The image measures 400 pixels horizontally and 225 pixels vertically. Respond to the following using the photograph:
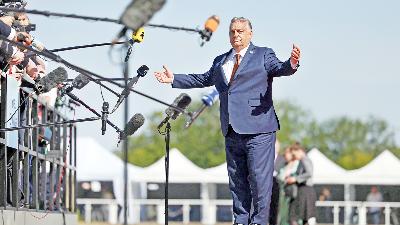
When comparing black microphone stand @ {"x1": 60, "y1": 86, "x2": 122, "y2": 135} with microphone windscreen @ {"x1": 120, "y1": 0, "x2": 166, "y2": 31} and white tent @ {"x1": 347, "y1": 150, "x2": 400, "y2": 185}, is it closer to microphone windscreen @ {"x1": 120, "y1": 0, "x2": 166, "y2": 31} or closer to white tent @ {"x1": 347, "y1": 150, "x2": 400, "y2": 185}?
microphone windscreen @ {"x1": 120, "y1": 0, "x2": 166, "y2": 31}

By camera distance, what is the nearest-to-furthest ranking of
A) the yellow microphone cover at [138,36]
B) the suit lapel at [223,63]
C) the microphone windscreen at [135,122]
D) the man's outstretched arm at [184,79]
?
the suit lapel at [223,63]
the man's outstretched arm at [184,79]
the yellow microphone cover at [138,36]
the microphone windscreen at [135,122]

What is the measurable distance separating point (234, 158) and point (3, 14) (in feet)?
8.03

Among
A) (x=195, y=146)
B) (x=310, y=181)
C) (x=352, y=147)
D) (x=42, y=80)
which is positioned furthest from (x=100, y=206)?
(x=352, y=147)

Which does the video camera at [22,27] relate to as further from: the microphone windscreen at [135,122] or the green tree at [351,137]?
the green tree at [351,137]

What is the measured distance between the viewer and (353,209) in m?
45.8

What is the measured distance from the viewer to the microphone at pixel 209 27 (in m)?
9.11

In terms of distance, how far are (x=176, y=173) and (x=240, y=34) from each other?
33.3 metres

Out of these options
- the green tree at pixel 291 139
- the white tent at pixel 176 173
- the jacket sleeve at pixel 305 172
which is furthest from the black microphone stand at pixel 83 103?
the green tree at pixel 291 139

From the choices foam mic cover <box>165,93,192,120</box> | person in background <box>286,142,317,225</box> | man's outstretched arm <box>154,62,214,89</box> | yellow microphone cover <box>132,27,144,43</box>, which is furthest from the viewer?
person in background <box>286,142,317,225</box>

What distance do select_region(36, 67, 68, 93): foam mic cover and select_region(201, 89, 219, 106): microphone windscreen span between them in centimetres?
256

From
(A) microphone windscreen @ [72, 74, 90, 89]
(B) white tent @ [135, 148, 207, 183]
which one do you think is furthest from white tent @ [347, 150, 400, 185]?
(A) microphone windscreen @ [72, 74, 90, 89]

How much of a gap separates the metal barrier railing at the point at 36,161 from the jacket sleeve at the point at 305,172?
3.31 metres

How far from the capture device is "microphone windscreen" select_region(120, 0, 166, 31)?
7609 mm

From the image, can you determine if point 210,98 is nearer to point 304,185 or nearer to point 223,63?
point 223,63
